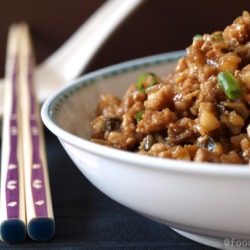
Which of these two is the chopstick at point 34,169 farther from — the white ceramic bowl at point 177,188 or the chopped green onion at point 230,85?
the chopped green onion at point 230,85

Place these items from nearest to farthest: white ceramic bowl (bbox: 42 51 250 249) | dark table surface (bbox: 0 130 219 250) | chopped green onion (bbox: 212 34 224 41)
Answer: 1. white ceramic bowl (bbox: 42 51 250 249)
2. dark table surface (bbox: 0 130 219 250)
3. chopped green onion (bbox: 212 34 224 41)

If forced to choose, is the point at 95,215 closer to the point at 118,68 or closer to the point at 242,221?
the point at 242,221

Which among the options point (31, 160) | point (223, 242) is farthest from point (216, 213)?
point (31, 160)

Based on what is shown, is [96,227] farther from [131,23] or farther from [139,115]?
[131,23]

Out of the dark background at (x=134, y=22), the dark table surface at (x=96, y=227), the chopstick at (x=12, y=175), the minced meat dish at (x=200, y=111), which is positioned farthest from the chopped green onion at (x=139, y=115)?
the dark background at (x=134, y=22)

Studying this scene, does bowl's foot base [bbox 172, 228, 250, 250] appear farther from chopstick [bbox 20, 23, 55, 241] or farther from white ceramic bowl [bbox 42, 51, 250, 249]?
chopstick [bbox 20, 23, 55, 241]

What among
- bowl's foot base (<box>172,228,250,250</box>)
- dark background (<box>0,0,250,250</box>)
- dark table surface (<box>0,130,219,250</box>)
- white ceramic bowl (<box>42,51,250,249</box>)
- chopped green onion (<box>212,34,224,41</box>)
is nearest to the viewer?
white ceramic bowl (<box>42,51,250,249</box>)

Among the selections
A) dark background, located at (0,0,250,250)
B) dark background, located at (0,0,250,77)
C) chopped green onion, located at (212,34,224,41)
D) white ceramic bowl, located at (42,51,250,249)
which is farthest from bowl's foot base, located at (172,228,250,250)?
dark background, located at (0,0,250,77)
